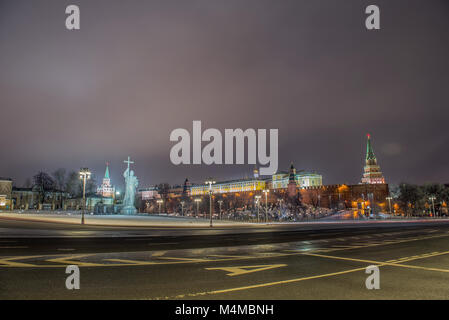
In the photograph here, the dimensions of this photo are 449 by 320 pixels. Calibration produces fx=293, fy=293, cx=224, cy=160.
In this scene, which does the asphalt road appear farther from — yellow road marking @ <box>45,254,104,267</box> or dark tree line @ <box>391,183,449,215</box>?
dark tree line @ <box>391,183,449,215</box>

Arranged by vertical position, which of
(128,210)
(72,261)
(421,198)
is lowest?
(128,210)

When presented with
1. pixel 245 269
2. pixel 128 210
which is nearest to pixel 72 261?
pixel 245 269

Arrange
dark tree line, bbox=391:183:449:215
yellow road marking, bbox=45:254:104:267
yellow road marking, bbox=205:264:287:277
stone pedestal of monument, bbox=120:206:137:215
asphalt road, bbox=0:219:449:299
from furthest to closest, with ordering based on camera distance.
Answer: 1. dark tree line, bbox=391:183:449:215
2. stone pedestal of monument, bbox=120:206:137:215
3. yellow road marking, bbox=45:254:104:267
4. yellow road marking, bbox=205:264:287:277
5. asphalt road, bbox=0:219:449:299

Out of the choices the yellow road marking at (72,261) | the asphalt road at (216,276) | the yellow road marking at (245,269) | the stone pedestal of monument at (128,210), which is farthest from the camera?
the stone pedestal of monument at (128,210)

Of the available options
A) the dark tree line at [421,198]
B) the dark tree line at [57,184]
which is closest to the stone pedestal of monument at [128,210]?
the dark tree line at [57,184]

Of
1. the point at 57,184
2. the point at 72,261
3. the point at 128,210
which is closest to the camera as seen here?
the point at 72,261

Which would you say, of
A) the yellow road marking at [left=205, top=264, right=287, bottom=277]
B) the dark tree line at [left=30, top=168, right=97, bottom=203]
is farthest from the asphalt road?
the dark tree line at [left=30, top=168, right=97, bottom=203]

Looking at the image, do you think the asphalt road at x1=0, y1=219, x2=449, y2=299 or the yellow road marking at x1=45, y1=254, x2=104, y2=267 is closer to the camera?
the asphalt road at x1=0, y1=219, x2=449, y2=299

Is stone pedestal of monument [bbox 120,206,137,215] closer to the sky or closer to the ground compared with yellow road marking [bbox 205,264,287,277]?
closer to the ground

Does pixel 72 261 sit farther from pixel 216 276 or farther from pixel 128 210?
pixel 128 210

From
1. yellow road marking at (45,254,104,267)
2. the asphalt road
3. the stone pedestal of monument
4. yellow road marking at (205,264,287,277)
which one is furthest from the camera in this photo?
the stone pedestal of monument

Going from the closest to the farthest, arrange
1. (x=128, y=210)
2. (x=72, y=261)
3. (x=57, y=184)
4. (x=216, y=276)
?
(x=216, y=276)
(x=72, y=261)
(x=128, y=210)
(x=57, y=184)

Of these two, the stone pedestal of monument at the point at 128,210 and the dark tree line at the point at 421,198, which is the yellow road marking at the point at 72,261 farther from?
the dark tree line at the point at 421,198
